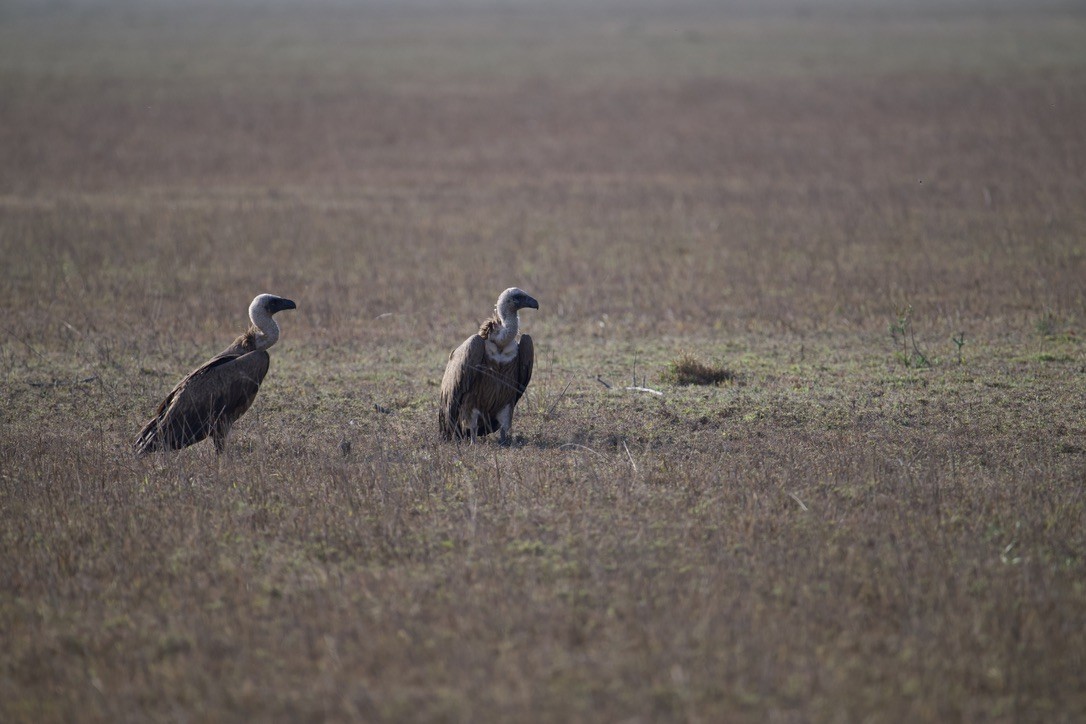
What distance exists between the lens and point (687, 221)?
18.0m

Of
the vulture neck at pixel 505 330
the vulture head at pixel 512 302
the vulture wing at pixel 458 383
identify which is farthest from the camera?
the vulture head at pixel 512 302

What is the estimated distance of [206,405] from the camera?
7.74m

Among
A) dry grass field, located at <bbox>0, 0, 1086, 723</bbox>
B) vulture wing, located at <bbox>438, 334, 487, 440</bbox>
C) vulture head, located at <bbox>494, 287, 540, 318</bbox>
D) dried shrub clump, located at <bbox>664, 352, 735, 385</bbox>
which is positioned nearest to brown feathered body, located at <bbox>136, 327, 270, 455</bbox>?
dry grass field, located at <bbox>0, 0, 1086, 723</bbox>

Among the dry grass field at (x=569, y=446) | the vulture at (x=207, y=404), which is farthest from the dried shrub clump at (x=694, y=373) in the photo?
the vulture at (x=207, y=404)

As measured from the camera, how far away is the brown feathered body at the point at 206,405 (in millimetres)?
7672

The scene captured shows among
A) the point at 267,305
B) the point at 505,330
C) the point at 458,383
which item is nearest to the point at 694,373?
the point at 505,330

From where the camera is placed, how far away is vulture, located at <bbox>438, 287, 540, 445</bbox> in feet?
26.7

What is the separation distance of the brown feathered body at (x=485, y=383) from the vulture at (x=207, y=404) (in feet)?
4.69

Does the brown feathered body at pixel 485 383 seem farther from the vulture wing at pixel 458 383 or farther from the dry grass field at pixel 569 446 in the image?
the dry grass field at pixel 569 446

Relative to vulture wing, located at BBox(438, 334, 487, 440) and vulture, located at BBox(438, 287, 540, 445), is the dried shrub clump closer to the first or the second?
vulture, located at BBox(438, 287, 540, 445)

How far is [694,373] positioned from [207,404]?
4111 mm

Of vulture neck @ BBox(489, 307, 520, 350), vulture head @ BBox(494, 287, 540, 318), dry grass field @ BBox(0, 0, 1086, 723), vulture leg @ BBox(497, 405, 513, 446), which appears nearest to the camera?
dry grass field @ BBox(0, 0, 1086, 723)

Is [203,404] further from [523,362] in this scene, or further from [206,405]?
[523,362]

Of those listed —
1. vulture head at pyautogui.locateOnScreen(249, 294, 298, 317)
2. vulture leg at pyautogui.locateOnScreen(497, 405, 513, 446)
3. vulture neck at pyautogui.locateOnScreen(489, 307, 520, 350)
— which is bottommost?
vulture leg at pyautogui.locateOnScreen(497, 405, 513, 446)
